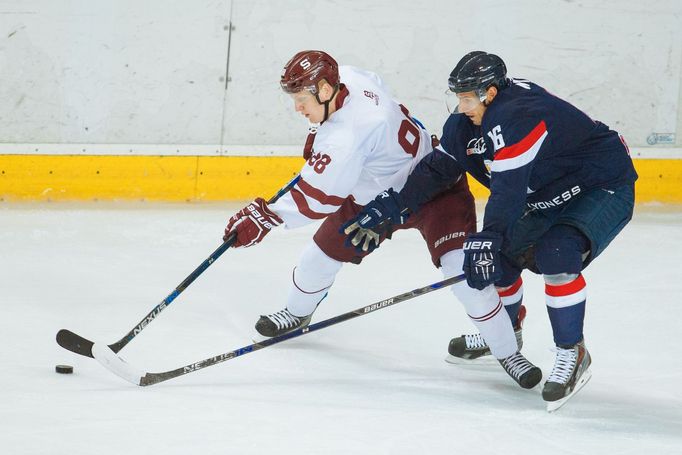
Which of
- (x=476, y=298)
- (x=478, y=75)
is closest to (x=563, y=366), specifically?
(x=476, y=298)

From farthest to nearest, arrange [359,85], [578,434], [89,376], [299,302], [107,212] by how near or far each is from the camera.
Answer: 1. [107,212]
2. [299,302]
3. [359,85]
4. [89,376]
5. [578,434]

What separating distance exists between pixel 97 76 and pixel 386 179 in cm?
253

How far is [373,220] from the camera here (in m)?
3.12

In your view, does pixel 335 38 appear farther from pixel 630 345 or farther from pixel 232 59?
pixel 630 345

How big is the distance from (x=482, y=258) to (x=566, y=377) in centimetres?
41

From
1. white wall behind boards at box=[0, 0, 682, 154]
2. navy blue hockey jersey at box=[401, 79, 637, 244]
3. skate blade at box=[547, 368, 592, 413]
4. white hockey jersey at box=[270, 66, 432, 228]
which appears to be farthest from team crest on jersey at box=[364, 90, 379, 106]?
white wall behind boards at box=[0, 0, 682, 154]

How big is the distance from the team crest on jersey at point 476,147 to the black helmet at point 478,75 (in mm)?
197

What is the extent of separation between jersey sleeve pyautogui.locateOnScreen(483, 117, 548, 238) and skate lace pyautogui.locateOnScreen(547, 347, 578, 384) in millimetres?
383

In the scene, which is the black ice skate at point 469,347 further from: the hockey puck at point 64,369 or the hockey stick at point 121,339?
the hockey puck at point 64,369

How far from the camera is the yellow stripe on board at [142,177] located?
529 centimetres

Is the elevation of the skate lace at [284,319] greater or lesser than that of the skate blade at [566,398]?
greater

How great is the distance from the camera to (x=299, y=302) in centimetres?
354

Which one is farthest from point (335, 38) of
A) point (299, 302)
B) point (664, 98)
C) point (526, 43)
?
point (299, 302)

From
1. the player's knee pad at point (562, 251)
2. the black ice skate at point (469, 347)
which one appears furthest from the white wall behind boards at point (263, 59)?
the player's knee pad at point (562, 251)
